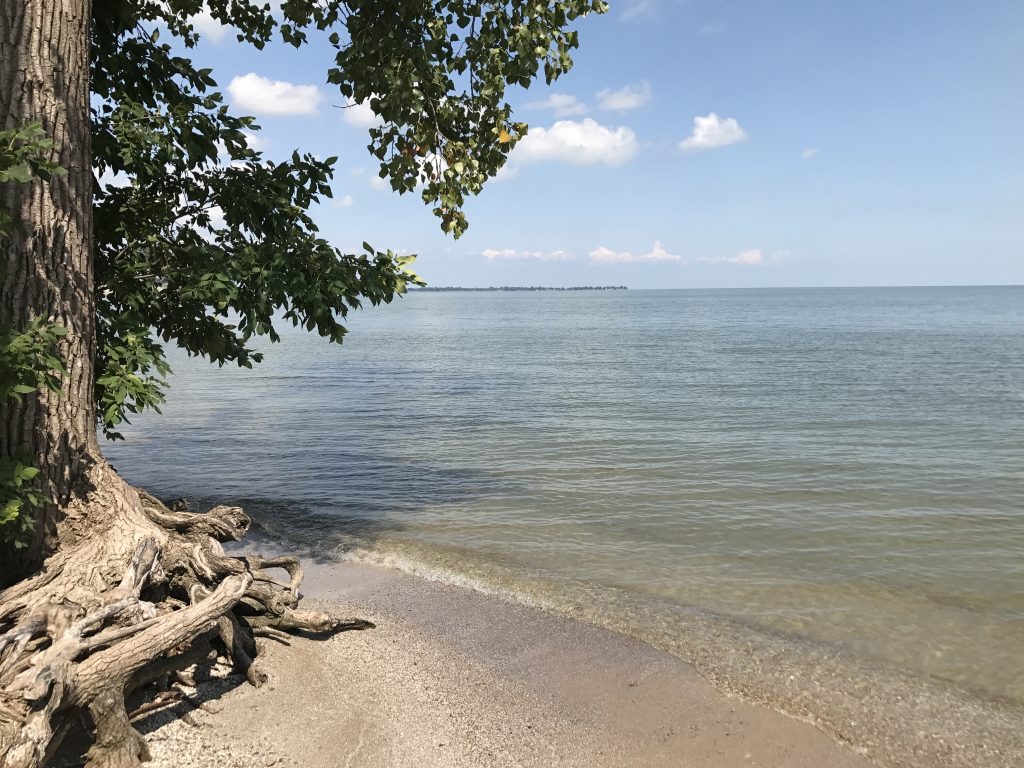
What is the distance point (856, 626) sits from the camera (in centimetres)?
850

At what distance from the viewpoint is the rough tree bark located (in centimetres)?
518

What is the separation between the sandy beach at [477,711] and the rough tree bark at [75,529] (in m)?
0.41

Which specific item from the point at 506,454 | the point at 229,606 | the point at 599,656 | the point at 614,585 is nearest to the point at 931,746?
the point at 599,656

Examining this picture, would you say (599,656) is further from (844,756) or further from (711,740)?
(844,756)

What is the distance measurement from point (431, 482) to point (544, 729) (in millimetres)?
8986

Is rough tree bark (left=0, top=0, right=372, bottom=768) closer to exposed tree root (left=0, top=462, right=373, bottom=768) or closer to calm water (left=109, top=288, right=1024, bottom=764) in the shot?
exposed tree root (left=0, top=462, right=373, bottom=768)

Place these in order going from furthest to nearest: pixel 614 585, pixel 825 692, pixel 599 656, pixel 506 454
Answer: pixel 506 454, pixel 614 585, pixel 599 656, pixel 825 692

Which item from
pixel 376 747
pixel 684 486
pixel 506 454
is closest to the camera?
pixel 376 747

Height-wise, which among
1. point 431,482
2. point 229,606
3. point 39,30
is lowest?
point 431,482

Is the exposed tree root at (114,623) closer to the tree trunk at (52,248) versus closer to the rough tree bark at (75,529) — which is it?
the rough tree bark at (75,529)

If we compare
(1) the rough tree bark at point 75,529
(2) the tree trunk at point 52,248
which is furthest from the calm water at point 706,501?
(2) the tree trunk at point 52,248

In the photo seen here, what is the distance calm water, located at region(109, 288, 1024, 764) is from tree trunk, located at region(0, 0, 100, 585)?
16.2 feet

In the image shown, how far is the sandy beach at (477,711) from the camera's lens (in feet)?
18.6

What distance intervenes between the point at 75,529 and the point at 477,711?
12.3 ft
